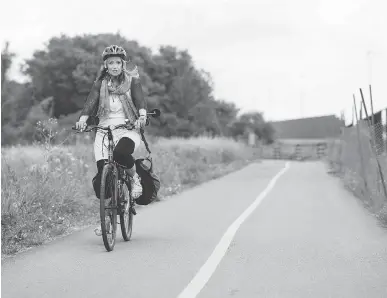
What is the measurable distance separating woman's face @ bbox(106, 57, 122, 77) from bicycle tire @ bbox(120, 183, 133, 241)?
1.32m

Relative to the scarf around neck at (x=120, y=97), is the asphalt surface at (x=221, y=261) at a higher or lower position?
lower

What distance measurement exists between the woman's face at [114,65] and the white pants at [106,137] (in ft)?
1.78

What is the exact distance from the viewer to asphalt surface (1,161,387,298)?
552 centimetres

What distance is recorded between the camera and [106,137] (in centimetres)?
758

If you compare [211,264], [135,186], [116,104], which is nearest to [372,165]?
[135,186]

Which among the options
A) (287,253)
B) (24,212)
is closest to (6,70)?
(24,212)

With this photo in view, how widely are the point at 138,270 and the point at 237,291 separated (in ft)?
4.05

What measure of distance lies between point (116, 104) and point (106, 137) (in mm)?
418

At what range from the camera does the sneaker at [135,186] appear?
7.96 metres

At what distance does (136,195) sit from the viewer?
26.2ft

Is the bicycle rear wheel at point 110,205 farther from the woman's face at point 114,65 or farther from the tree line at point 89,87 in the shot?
the tree line at point 89,87

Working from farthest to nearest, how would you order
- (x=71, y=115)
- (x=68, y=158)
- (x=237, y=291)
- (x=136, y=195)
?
1. (x=71, y=115)
2. (x=68, y=158)
3. (x=136, y=195)
4. (x=237, y=291)

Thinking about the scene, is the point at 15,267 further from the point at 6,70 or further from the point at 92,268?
the point at 6,70

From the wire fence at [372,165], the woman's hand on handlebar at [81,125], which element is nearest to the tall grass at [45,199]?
the woman's hand on handlebar at [81,125]
